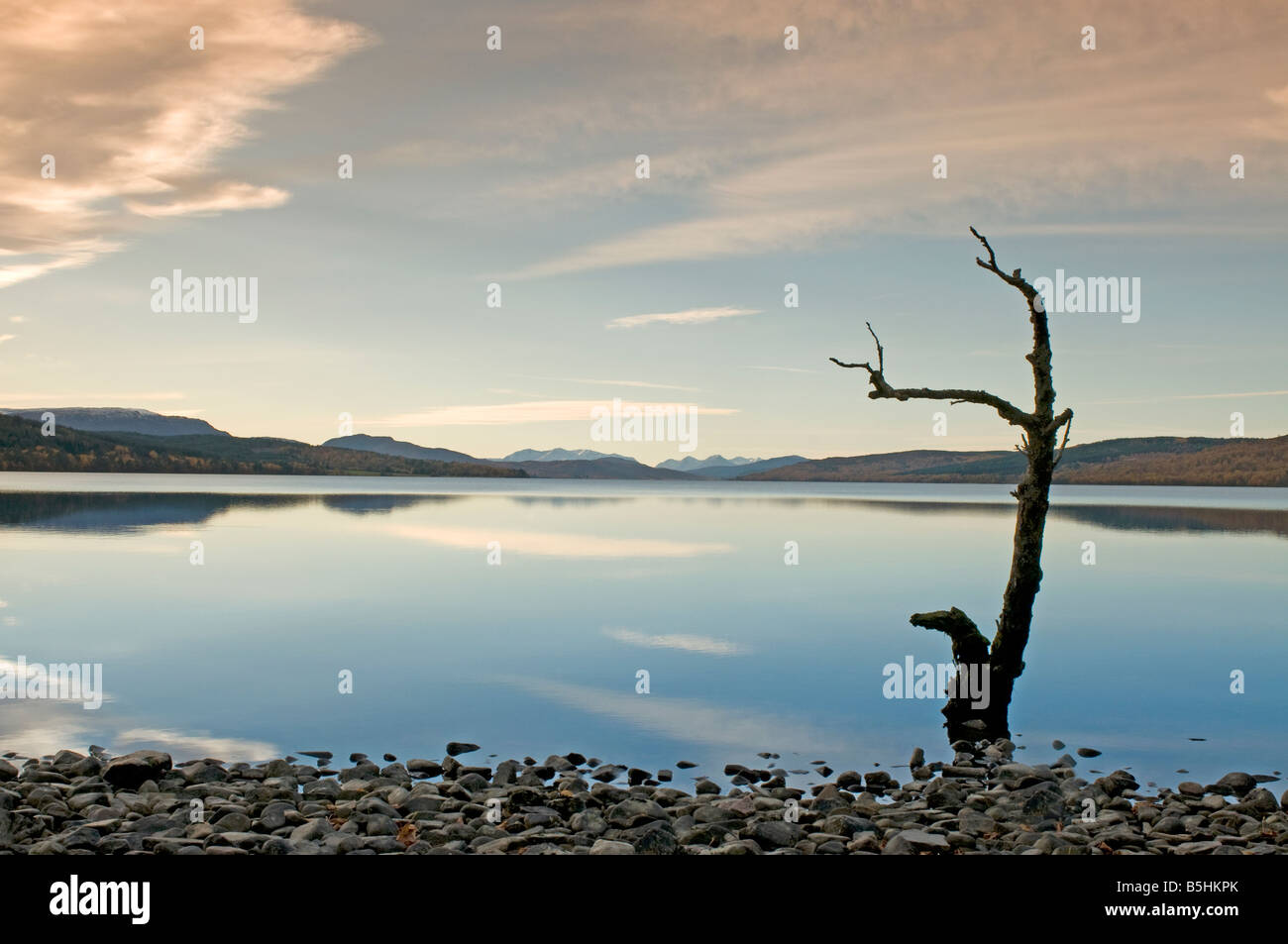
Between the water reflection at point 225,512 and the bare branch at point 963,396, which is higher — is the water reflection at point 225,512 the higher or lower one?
the lower one

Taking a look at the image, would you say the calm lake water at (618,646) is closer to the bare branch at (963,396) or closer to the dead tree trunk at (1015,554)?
the dead tree trunk at (1015,554)

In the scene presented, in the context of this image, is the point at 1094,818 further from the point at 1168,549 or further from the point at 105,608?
the point at 1168,549

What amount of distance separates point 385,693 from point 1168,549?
50.9 m

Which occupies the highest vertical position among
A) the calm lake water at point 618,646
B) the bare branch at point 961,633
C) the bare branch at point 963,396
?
the bare branch at point 963,396

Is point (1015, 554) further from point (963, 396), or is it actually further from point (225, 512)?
point (225, 512)

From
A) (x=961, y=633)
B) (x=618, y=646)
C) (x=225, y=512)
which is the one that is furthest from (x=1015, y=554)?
(x=225, y=512)

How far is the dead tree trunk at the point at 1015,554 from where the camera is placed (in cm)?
1709

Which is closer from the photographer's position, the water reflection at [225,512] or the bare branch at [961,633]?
the bare branch at [961,633]

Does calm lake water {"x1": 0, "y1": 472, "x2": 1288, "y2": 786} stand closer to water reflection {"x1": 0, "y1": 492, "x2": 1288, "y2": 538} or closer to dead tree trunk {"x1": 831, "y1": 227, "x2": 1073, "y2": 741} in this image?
dead tree trunk {"x1": 831, "y1": 227, "x2": 1073, "y2": 741}

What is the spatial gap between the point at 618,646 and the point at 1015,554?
12718 millimetres

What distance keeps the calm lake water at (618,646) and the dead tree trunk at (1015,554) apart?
3.07ft

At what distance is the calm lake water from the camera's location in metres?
17.6

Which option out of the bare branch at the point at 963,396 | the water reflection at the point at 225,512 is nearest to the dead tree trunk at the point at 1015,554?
the bare branch at the point at 963,396
